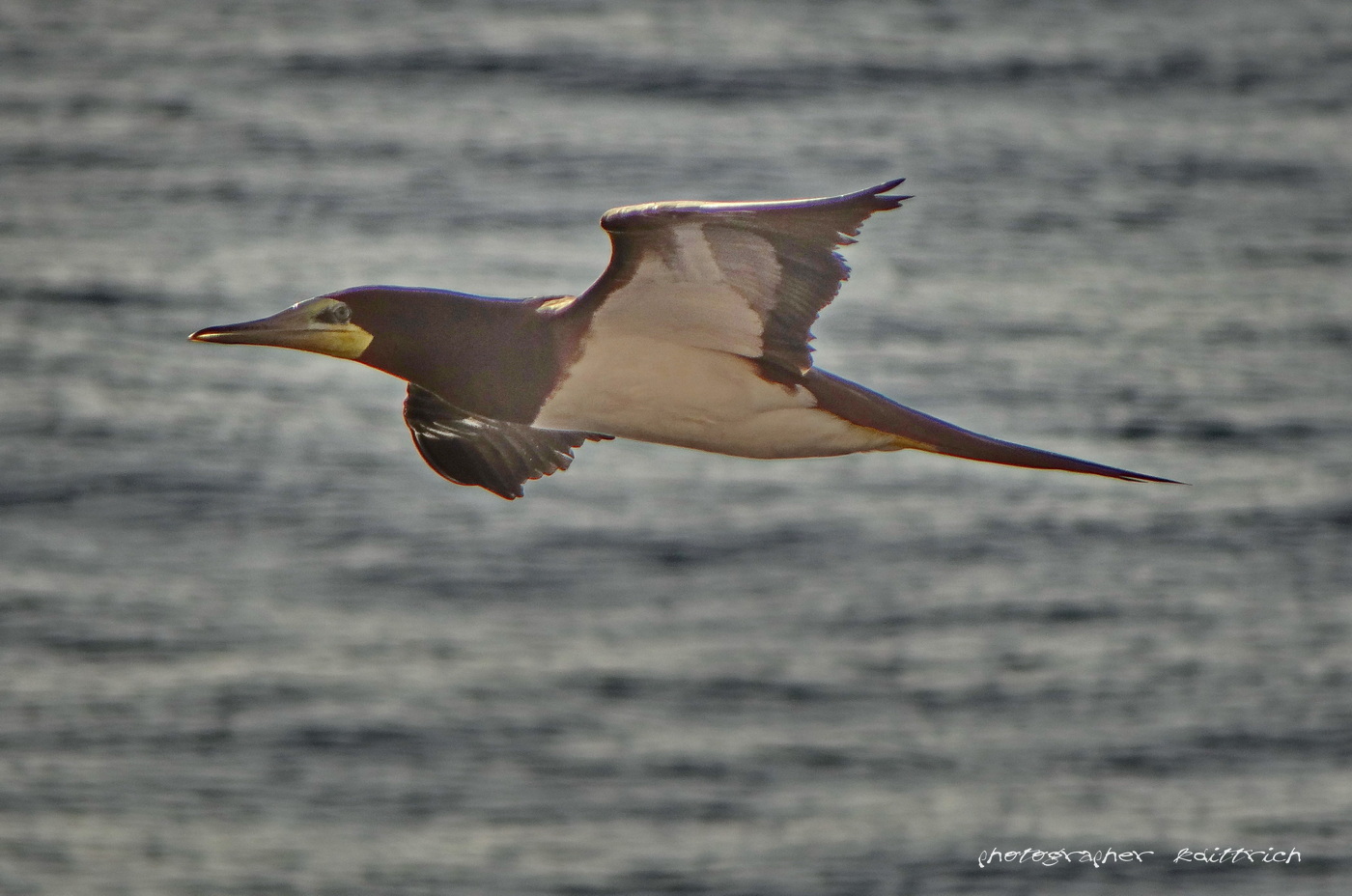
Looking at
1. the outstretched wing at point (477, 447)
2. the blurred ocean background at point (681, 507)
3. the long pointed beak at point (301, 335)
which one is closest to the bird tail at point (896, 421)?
the outstretched wing at point (477, 447)

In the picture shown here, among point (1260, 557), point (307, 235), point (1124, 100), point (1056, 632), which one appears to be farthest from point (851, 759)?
point (1124, 100)

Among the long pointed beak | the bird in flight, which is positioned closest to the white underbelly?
the bird in flight

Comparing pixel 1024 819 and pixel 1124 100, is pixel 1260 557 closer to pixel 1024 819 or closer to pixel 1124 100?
pixel 1024 819

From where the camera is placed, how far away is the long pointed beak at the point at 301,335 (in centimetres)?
500

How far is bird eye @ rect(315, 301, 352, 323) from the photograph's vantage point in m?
5.00

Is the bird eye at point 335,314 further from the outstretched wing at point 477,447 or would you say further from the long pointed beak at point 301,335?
the outstretched wing at point 477,447

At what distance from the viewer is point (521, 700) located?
42.9 ft

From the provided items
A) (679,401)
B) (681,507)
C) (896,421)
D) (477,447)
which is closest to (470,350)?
(679,401)

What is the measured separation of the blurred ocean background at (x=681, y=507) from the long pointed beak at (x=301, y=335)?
25.5 ft

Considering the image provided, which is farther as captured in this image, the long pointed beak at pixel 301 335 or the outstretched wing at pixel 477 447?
the outstretched wing at pixel 477 447

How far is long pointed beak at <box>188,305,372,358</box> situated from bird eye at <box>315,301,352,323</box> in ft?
0.04

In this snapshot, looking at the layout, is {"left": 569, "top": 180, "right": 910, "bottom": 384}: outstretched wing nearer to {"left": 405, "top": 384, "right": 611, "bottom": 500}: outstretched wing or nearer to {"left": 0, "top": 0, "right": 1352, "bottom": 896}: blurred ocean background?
{"left": 405, "top": 384, "right": 611, "bottom": 500}: outstretched wing

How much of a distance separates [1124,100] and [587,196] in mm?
5528

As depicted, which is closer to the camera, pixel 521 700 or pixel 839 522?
pixel 521 700
